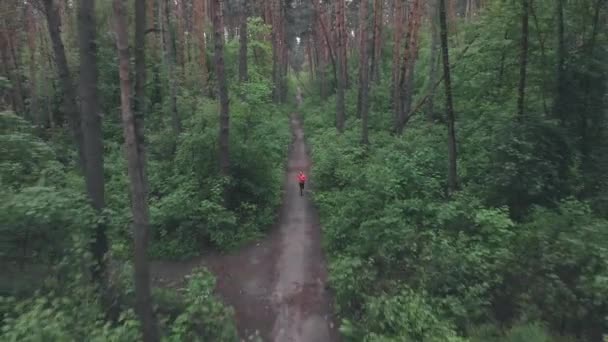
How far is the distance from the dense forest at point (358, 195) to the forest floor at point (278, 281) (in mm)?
373

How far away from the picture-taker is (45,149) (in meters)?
7.21

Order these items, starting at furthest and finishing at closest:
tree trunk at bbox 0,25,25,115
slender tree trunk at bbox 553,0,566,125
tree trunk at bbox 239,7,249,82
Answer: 1. tree trunk at bbox 0,25,25,115
2. tree trunk at bbox 239,7,249,82
3. slender tree trunk at bbox 553,0,566,125

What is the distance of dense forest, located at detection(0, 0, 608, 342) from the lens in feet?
18.4

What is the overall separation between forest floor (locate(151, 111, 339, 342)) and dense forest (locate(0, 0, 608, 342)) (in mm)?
373

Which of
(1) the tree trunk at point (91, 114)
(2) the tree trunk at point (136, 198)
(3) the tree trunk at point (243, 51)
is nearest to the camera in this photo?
(2) the tree trunk at point (136, 198)

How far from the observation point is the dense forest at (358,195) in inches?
221

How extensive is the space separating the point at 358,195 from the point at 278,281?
10.4 ft

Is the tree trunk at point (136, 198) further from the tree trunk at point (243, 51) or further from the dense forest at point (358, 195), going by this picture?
the tree trunk at point (243, 51)

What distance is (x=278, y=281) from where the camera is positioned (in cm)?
920

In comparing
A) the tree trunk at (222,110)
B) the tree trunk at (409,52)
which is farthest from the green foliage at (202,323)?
the tree trunk at (409,52)

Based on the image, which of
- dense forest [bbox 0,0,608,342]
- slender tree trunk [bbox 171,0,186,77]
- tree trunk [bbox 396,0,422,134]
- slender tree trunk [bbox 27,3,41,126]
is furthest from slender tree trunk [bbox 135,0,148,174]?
slender tree trunk [bbox 171,0,186,77]

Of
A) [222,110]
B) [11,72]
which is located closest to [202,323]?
[222,110]

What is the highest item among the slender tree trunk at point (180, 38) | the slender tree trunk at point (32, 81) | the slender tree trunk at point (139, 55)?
the slender tree trunk at point (180, 38)

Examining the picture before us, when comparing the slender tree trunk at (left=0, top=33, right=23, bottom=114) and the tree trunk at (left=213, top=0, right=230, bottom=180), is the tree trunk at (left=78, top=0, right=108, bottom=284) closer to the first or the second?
the tree trunk at (left=213, top=0, right=230, bottom=180)
